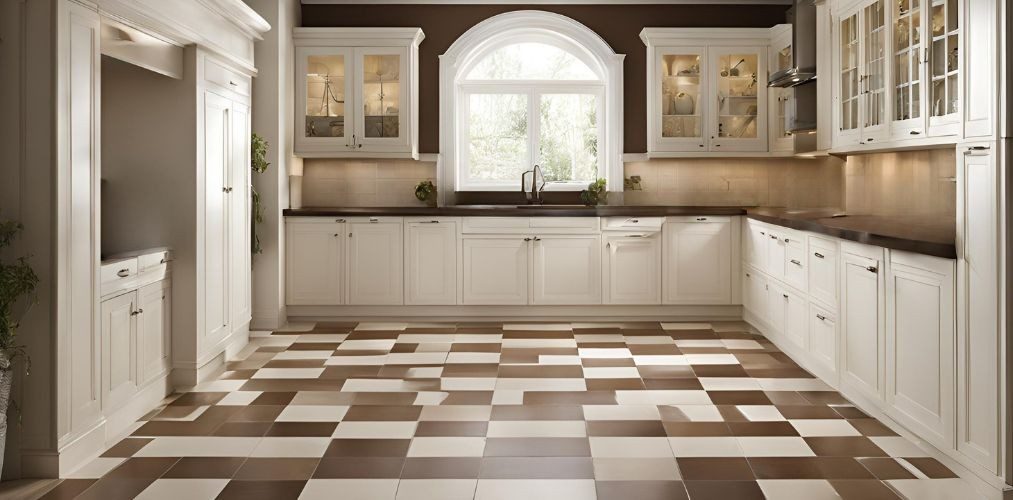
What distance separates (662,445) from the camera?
378 cm

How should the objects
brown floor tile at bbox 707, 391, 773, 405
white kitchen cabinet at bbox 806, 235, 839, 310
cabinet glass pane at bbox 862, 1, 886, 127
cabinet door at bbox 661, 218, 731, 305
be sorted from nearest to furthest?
brown floor tile at bbox 707, 391, 773, 405 → white kitchen cabinet at bbox 806, 235, 839, 310 → cabinet glass pane at bbox 862, 1, 886, 127 → cabinet door at bbox 661, 218, 731, 305

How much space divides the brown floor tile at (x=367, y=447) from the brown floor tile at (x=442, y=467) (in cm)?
14

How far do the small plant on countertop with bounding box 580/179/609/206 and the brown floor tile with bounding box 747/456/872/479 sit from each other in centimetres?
412

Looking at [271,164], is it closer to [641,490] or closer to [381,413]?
[381,413]

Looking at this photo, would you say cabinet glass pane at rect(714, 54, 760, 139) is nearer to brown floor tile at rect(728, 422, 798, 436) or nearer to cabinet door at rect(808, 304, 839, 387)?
cabinet door at rect(808, 304, 839, 387)

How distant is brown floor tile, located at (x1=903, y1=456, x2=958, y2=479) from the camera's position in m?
3.38

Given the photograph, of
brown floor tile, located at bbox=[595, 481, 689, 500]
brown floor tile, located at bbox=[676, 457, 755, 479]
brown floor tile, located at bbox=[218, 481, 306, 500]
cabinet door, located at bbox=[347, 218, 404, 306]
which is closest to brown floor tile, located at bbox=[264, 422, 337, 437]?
brown floor tile, located at bbox=[218, 481, 306, 500]

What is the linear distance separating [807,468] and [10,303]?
310 centimetres

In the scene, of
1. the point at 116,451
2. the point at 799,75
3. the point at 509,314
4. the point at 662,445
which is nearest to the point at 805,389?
the point at 662,445

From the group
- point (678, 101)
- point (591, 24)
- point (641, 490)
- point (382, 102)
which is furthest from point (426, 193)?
point (641, 490)

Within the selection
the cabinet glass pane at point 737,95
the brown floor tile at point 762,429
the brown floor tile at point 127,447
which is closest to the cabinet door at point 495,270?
the cabinet glass pane at point 737,95

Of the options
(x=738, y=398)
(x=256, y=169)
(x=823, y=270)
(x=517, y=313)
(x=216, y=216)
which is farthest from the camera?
(x=517, y=313)

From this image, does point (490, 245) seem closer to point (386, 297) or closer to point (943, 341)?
point (386, 297)

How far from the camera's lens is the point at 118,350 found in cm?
398
